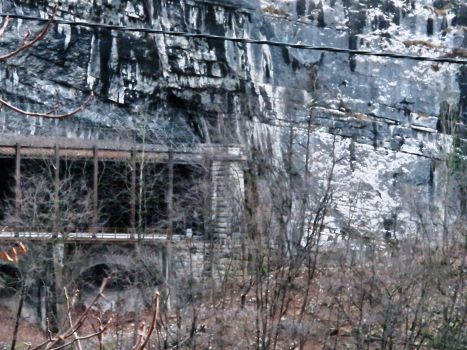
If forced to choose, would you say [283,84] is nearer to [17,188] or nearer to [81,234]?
[81,234]

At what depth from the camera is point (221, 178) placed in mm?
27078

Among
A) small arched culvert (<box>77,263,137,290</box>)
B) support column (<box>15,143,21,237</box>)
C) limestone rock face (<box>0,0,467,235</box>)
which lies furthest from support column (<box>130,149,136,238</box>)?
support column (<box>15,143,21,237</box>)

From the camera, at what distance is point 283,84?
3194 centimetres

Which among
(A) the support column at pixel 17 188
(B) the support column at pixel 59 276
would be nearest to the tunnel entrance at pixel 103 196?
(A) the support column at pixel 17 188

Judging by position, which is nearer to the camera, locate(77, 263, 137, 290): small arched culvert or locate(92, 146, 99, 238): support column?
locate(77, 263, 137, 290): small arched culvert

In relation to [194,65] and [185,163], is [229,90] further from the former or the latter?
[185,163]

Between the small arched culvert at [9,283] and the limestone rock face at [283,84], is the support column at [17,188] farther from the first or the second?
the limestone rock face at [283,84]

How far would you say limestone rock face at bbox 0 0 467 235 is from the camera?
29.7 m

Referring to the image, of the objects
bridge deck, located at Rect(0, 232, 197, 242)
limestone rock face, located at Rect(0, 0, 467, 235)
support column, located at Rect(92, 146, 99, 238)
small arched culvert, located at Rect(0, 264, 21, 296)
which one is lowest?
small arched culvert, located at Rect(0, 264, 21, 296)

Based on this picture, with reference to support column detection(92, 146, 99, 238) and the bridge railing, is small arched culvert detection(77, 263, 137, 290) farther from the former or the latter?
support column detection(92, 146, 99, 238)

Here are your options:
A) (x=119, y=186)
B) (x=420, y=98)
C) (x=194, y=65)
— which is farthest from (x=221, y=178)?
(x=420, y=98)

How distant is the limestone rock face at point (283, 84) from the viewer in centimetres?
2969

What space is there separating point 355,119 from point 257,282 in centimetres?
1243

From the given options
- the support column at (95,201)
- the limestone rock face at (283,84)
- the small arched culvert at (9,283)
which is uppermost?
the limestone rock face at (283,84)
